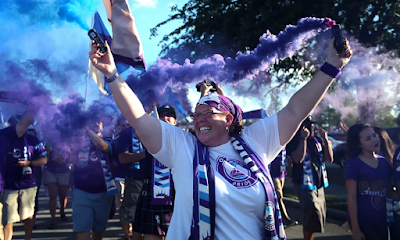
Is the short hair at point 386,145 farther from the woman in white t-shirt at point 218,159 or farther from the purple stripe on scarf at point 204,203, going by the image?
the purple stripe on scarf at point 204,203

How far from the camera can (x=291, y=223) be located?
23.4 feet

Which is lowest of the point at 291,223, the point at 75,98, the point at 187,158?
the point at 291,223

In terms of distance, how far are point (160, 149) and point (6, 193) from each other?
420 cm

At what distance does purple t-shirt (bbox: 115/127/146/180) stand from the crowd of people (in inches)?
0.6

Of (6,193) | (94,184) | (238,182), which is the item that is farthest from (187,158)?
(6,193)

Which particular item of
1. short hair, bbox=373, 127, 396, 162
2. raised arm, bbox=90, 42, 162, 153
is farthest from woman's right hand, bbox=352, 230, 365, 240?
raised arm, bbox=90, 42, 162, 153

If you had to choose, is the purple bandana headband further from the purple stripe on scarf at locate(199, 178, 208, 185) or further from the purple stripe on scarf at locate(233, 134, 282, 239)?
the purple stripe on scarf at locate(199, 178, 208, 185)

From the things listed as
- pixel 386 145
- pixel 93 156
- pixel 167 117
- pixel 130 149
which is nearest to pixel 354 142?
pixel 386 145

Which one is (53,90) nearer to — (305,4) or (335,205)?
(305,4)

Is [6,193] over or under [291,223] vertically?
over

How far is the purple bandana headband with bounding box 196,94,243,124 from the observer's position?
7.83 ft

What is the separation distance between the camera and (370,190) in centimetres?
379

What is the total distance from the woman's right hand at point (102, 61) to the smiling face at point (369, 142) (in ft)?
10.00

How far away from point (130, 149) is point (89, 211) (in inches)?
39.7
